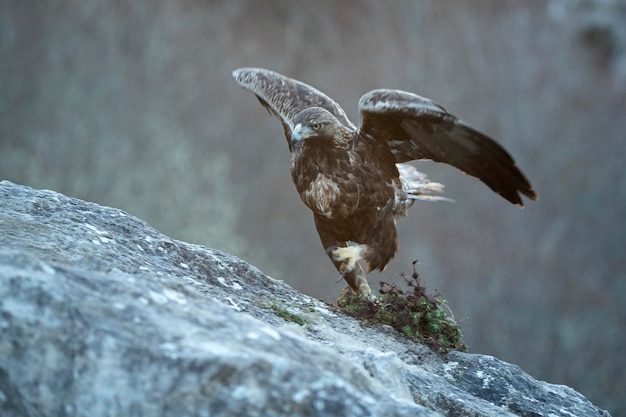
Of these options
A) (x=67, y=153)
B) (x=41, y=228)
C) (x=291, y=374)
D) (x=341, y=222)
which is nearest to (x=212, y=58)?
(x=67, y=153)

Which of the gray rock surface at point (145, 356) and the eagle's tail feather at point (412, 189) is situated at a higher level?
the eagle's tail feather at point (412, 189)

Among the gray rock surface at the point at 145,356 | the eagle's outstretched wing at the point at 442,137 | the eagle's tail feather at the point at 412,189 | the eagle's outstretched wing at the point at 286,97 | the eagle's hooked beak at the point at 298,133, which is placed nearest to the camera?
the gray rock surface at the point at 145,356

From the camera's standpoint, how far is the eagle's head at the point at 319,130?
208 inches

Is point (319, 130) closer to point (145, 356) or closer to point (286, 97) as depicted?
point (286, 97)

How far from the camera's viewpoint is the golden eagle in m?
4.95

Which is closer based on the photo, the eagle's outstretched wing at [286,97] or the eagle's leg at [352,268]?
the eagle's leg at [352,268]

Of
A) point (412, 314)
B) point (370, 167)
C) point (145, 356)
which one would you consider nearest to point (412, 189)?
point (370, 167)

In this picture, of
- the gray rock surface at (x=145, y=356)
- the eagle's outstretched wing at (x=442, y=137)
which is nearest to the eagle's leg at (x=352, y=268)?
the eagle's outstretched wing at (x=442, y=137)

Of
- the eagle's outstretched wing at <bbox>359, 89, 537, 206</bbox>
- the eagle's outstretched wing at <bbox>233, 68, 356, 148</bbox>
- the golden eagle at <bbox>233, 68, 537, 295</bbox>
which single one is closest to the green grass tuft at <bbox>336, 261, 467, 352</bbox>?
the golden eagle at <bbox>233, 68, 537, 295</bbox>

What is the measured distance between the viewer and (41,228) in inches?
149

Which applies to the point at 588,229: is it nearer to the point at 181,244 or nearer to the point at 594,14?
the point at 594,14

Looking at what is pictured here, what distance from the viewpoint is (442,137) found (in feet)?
16.4

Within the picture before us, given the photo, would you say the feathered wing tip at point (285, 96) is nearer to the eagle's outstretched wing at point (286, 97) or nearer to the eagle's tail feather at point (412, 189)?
the eagle's outstretched wing at point (286, 97)

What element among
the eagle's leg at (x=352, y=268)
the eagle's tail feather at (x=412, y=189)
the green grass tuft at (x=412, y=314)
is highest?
the eagle's tail feather at (x=412, y=189)
